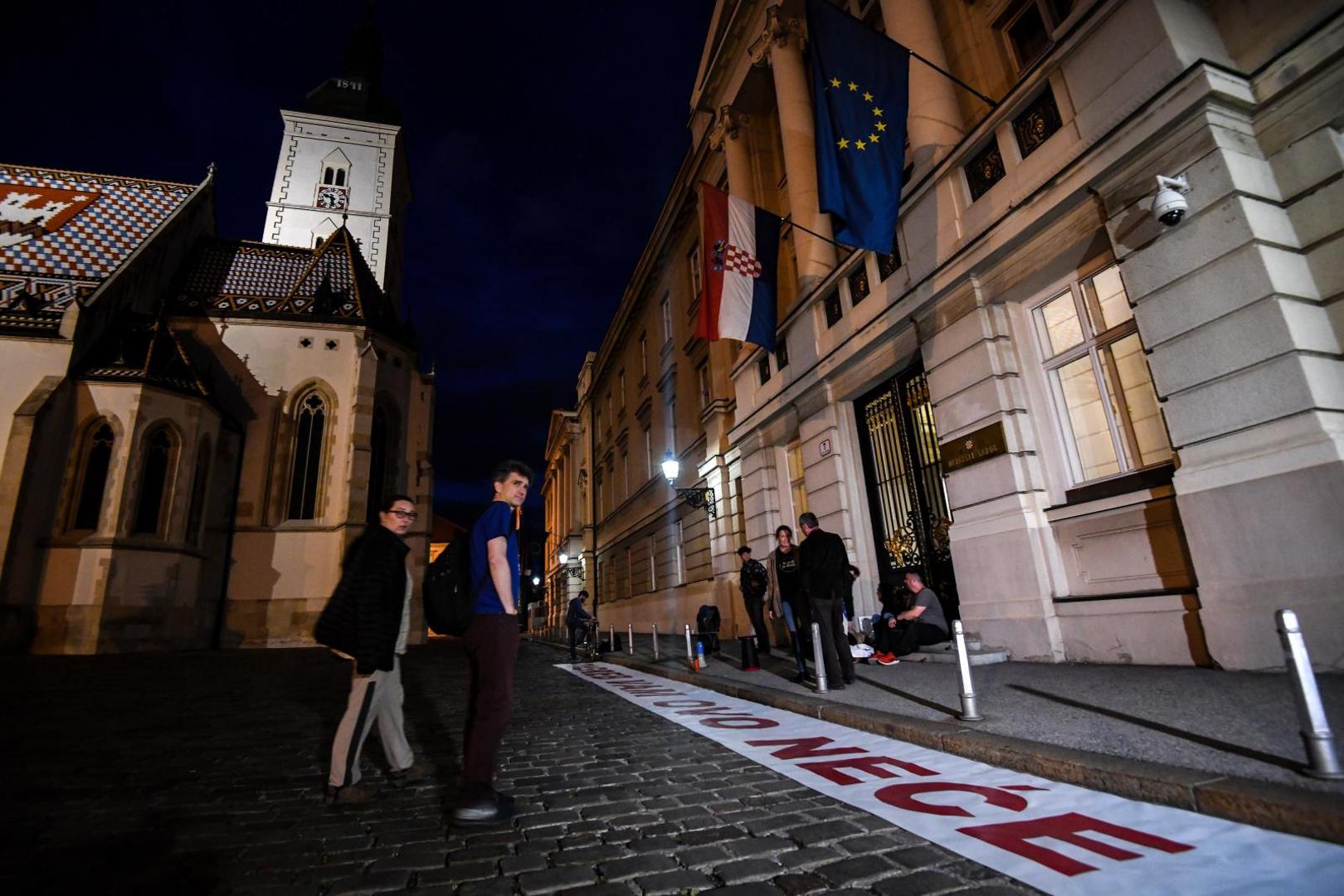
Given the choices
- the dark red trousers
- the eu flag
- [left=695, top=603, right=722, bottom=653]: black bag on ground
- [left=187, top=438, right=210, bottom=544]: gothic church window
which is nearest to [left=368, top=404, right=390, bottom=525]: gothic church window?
[left=187, top=438, right=210, bottom=544]: gothic church window

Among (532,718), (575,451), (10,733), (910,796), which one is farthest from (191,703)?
(575,451)

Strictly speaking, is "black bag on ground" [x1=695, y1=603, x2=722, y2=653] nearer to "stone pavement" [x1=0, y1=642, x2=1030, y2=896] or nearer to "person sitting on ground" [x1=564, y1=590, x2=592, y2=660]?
"person sitting on ground" [x1=564, y1=590, x2=592, y2=660]

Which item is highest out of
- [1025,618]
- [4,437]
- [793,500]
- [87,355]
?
[87,355]

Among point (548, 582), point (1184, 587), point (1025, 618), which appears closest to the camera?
point (1184, 587)

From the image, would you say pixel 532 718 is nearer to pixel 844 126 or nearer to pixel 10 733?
pixel 10 733

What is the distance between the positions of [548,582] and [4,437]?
34.8 meters

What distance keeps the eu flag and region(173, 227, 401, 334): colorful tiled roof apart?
21262 millimetres

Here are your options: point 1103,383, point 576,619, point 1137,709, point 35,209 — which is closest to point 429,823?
point 1137,709

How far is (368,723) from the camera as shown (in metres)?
3.80

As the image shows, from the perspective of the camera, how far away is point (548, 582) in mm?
48875

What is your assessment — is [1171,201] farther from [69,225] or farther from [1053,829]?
[69,225]

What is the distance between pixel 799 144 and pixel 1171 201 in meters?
8.75

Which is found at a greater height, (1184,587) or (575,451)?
(575,451)

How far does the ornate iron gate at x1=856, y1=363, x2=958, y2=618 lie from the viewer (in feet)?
29.9
